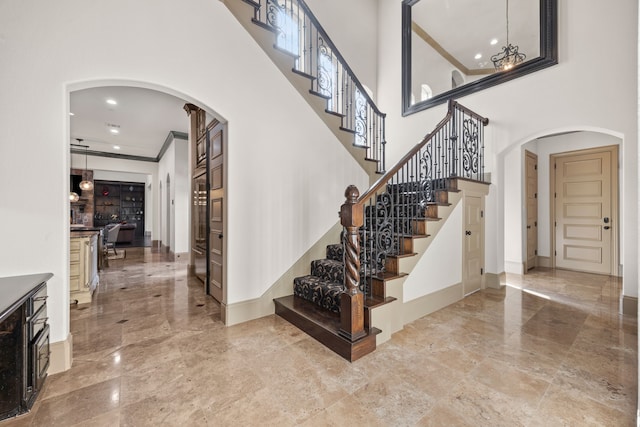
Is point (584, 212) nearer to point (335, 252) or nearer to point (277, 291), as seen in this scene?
point (335, 252)

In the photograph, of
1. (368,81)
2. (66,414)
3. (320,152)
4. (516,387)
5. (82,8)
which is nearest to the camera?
(66,414)

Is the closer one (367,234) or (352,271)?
(352,271)

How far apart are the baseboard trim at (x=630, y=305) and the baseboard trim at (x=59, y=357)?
17.9 ft

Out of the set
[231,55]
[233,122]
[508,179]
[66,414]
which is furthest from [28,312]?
A: [508,179]

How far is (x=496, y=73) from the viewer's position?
4160mm

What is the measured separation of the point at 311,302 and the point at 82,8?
11.0 feet

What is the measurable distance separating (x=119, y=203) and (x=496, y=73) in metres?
17.3

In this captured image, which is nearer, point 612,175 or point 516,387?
point 516,387

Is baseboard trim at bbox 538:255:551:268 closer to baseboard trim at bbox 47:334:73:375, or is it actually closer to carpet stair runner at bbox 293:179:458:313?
carpet stair runner at bbox 293:179:458:313

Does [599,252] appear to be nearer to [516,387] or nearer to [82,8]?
[516,387]

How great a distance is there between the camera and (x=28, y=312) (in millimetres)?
1677

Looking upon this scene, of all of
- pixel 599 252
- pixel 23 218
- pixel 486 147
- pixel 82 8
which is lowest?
pixel 599 252

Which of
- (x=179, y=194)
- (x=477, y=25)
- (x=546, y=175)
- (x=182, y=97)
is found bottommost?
(x=179, y=194)

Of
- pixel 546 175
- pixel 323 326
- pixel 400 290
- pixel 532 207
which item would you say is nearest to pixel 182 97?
pixel 323 326
